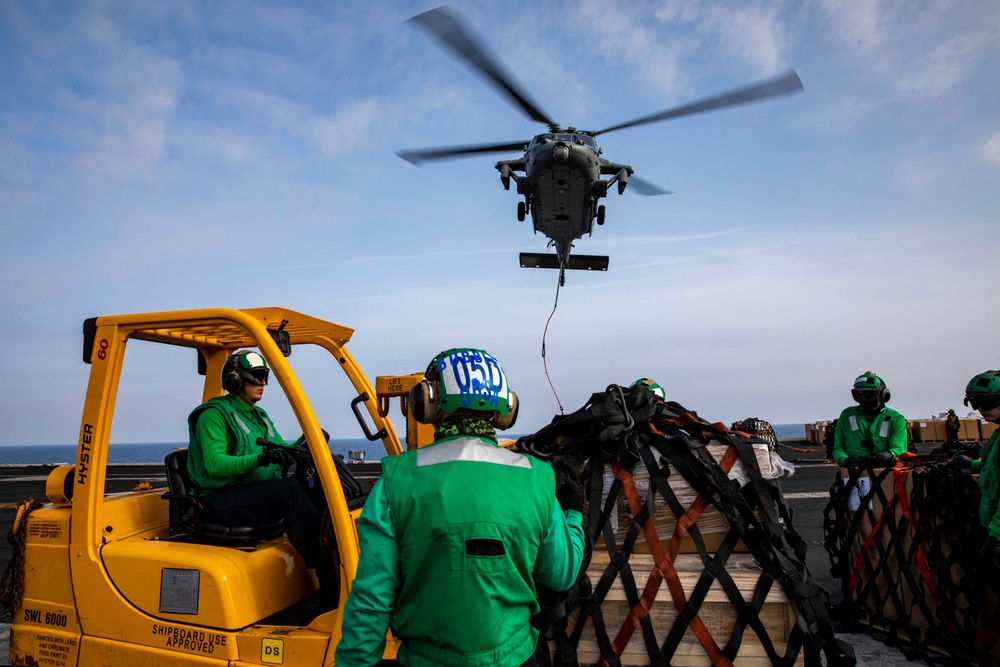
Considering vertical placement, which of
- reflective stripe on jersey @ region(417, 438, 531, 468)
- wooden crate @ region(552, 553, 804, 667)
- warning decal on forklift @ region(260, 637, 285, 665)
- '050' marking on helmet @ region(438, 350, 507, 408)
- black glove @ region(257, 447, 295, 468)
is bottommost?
warning decal on forklift @ region(260, 637, 285, 665)

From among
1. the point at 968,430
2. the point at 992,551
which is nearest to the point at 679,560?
the point at 992,551

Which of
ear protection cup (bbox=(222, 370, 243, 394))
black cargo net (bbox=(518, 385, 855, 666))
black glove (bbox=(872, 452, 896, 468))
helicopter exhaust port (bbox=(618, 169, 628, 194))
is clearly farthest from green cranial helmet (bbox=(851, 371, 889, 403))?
helicopter exhaust port (bbox=(618, 169, 628, 194))

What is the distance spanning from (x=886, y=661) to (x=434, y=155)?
43.8 ft

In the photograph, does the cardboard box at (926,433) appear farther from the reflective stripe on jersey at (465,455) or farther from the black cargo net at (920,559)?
the reflective stripe on jersey at (465,455)

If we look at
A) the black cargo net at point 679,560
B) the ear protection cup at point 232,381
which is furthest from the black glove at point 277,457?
the black cargo net at point 679,560

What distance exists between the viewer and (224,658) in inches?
128

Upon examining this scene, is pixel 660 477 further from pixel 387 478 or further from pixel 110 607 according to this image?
pixel 110 607

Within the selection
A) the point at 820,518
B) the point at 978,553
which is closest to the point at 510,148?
the point at 820,518

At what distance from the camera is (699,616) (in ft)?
10.2

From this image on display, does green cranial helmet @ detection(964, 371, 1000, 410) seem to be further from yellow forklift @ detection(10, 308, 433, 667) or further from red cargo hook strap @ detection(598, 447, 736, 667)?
yellow forklift @ detection(10, 308, 433, 667)

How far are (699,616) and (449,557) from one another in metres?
1.66

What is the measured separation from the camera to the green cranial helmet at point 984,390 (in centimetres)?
453

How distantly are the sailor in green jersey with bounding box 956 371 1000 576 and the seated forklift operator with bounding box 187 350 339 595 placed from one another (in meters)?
4.10

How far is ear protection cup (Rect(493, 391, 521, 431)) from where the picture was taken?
8.01 ft
